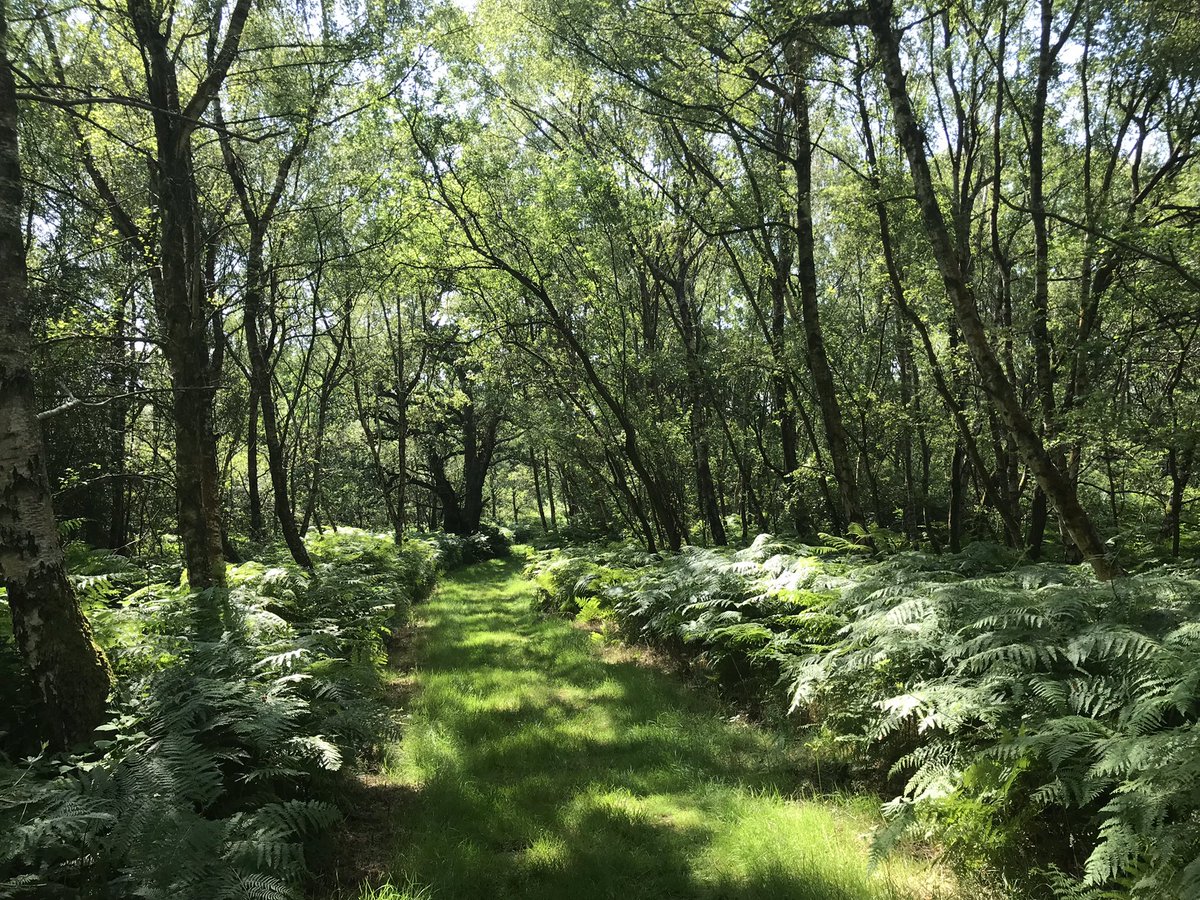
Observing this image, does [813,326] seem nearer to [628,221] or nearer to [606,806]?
[628,221]

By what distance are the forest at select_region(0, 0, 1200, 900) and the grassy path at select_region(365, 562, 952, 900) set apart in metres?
0.04

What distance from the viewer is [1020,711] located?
344 cm

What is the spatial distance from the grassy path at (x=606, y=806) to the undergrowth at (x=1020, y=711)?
427mm

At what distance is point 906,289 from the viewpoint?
1091 cm

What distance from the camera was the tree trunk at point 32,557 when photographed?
11.9ft

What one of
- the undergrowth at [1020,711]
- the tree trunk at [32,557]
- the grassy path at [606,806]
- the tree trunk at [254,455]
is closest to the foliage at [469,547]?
the tree trunk at [254,455]

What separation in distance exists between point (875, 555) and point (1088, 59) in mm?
9215

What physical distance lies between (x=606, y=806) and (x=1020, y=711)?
264 centimetres

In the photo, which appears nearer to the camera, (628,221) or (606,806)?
(606,806)

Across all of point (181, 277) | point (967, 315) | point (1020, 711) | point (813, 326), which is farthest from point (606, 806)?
point (813, 326)

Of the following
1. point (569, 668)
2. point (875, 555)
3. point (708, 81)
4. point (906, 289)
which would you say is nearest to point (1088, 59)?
point (906, 289)

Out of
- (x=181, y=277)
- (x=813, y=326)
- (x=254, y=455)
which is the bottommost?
(x=254, y=455)

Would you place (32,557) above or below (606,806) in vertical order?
above

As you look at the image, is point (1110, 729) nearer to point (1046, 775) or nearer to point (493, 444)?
point (1046, 775)
